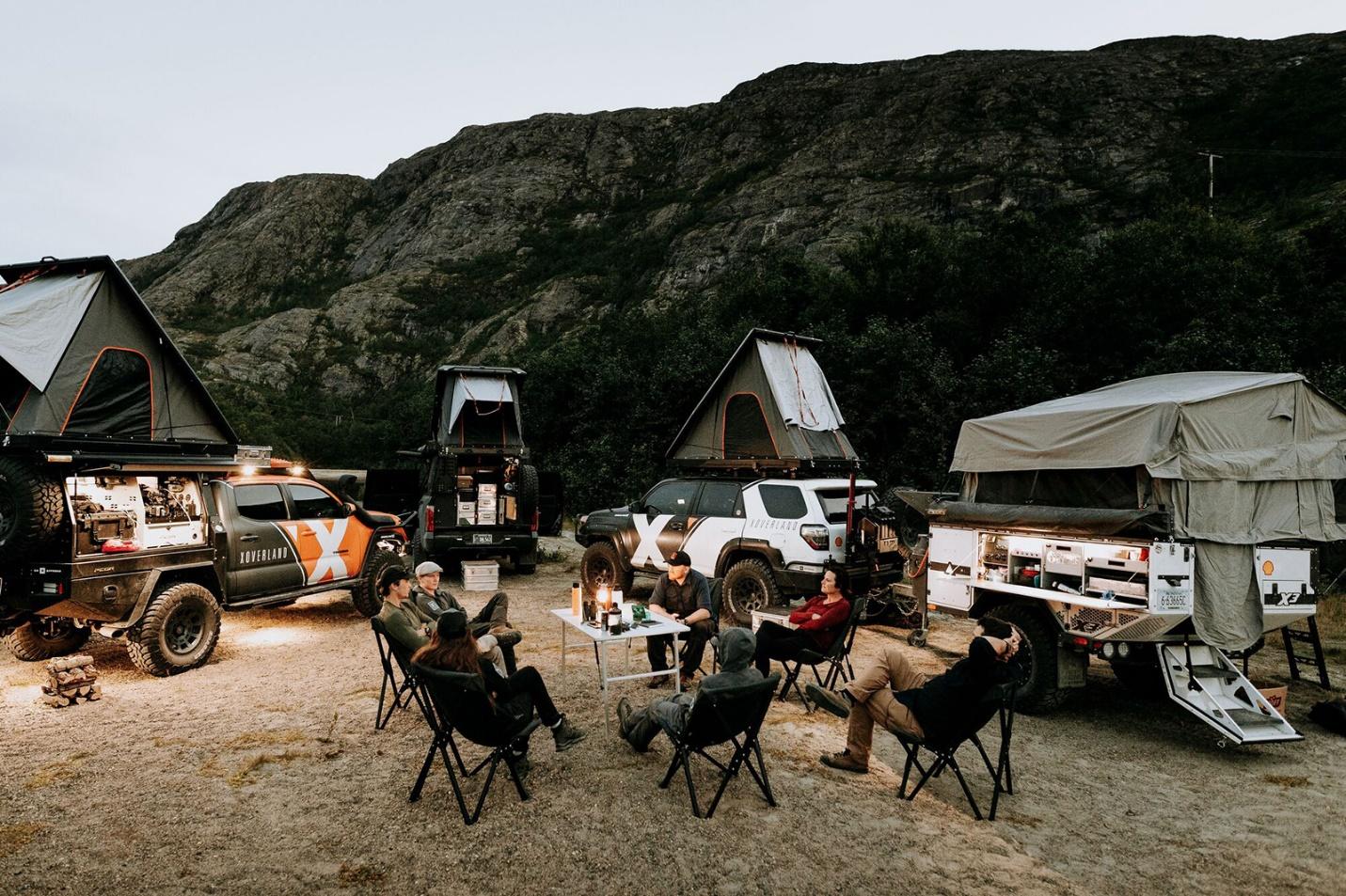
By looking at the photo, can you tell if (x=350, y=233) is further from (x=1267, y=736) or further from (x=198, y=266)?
(x=1267, y=736)

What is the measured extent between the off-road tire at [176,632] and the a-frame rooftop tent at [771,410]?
6.18 metres

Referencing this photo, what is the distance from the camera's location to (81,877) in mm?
3299

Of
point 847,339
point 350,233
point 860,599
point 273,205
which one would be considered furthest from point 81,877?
point 273,205

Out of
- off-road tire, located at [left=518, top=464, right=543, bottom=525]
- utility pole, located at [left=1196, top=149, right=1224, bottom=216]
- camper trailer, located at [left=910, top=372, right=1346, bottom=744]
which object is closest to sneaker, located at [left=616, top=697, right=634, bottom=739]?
camper trailer, located at [left=910, top=372, right=1346, bottom=744]

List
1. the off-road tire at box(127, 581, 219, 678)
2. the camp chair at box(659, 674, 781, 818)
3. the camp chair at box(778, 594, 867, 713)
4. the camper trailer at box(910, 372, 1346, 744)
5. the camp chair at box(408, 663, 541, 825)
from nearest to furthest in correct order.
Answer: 1. the camp chair at box(408, 663, 541, 825)
2. the camp chair at box(659, 674, 781, 818)
3. the camper trailer at box(910, 372, 1346, 744)
4. the camp chair at box(778, 594, 867, 713)
5. the off-road tire at box(127, 581, 219, 678)

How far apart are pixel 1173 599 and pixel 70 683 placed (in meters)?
8.37

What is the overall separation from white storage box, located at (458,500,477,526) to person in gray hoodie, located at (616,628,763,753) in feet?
25.8

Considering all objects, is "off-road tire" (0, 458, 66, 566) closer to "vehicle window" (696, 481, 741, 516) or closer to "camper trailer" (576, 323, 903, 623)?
"camper trailer" (576, 323, 903, 623)

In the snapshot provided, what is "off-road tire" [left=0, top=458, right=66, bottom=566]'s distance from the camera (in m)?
5.68

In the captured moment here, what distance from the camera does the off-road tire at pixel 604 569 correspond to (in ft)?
32.4

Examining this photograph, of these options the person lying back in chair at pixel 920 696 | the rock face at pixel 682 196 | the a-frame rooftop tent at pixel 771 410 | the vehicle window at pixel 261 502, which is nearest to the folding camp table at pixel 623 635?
the person lying back in chair at pixel 920 696

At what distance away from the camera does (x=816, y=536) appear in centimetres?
781

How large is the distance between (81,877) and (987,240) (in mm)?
22385

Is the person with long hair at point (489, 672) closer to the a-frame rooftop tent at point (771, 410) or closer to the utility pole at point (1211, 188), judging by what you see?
the a-frame rooftop tent at point (771, 410)
